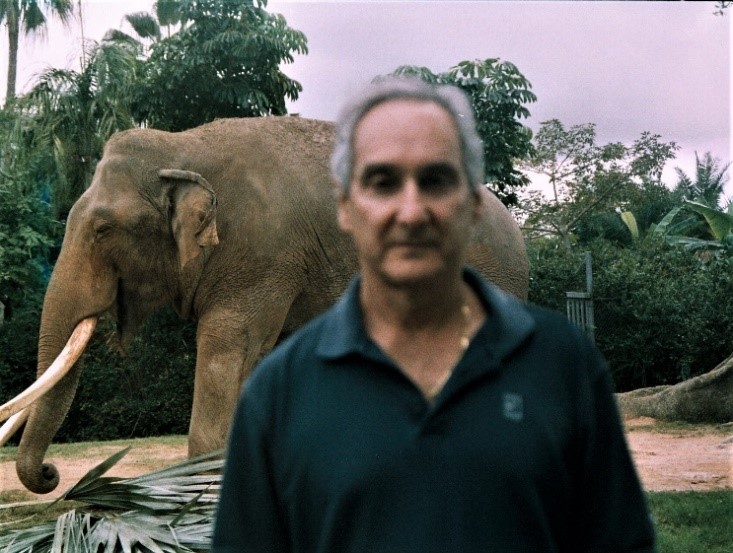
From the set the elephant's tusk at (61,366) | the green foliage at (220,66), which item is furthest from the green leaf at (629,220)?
the elephant's tusk at (61,366)

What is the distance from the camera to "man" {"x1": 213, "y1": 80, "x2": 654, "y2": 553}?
5.67 feet

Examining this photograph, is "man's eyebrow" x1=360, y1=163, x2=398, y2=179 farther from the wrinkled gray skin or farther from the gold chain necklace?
the wrinkled gray skin

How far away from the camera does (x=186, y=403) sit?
14625 mm

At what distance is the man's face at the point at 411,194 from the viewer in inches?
70.4

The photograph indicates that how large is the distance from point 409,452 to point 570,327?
36 centimetres

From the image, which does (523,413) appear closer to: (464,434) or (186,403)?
(464,434)

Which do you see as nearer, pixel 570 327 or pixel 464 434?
pixel 464 434

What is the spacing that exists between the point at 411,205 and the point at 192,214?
573 cm

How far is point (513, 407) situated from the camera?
174 centimetres

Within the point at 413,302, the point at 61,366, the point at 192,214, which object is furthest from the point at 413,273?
the point at 61,366

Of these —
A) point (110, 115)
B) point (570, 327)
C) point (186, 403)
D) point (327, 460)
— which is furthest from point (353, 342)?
point (110, 115)

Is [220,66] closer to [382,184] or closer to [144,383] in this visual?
[144,383]

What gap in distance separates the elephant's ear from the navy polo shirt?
5548mm

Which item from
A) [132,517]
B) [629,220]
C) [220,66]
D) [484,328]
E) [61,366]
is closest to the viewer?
[484,328]
